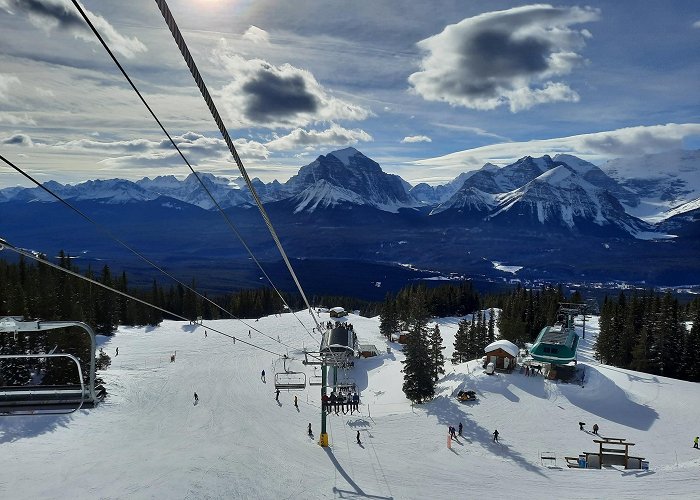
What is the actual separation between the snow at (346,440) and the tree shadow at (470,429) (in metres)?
0.16

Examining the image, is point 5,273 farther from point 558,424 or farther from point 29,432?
point 558,424

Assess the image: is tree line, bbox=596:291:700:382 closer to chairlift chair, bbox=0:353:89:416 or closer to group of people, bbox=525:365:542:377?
group of people, bbox=525:365:542:377

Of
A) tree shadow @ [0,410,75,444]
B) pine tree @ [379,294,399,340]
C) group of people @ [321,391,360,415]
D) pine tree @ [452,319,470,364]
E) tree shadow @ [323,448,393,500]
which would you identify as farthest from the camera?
pine tree @ [379,294,399,340]

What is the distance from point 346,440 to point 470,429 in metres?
10.7

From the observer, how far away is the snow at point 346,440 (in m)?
27.5


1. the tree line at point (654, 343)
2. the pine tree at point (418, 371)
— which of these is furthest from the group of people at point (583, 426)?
the tree line at point (654, 343)

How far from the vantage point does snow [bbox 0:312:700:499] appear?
90.1 feet

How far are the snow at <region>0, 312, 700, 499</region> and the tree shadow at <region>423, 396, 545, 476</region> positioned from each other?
159 millimetres

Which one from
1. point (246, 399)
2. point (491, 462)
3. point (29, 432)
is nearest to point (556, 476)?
point (491, 462)

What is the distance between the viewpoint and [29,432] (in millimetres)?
36031

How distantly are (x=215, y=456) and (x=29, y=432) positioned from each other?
1669cm

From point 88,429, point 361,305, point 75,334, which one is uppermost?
point 75,334

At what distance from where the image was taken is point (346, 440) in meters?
36.0

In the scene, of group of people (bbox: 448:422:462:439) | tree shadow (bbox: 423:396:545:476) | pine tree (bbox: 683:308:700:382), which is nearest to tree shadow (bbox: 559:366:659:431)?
tree shadow (bbox: 423:396:545:476)
